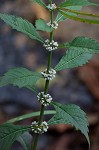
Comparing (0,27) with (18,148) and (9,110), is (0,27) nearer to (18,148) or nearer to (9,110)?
(9,110)

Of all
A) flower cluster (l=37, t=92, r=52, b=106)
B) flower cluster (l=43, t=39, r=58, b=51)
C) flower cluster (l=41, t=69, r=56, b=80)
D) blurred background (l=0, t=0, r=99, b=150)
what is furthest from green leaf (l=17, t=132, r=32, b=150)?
blurred background (l=0, t=0, r=99, b=150)

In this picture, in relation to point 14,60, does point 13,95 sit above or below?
below

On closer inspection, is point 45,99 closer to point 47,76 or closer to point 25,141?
point 47,76

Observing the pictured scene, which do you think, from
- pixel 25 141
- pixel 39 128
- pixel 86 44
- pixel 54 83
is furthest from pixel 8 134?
pixel 54 83

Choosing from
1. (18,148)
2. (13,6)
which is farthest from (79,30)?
(18,148)

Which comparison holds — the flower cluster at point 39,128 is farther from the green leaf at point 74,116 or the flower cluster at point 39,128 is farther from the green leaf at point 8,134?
the green leaf at point 74,116

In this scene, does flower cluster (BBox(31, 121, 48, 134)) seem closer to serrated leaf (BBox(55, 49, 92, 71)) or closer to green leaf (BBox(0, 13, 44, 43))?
serrated leaf (BBox(55, 49, 92, 71))

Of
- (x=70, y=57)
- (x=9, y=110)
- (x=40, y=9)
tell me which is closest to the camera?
(x=70, y=57)
